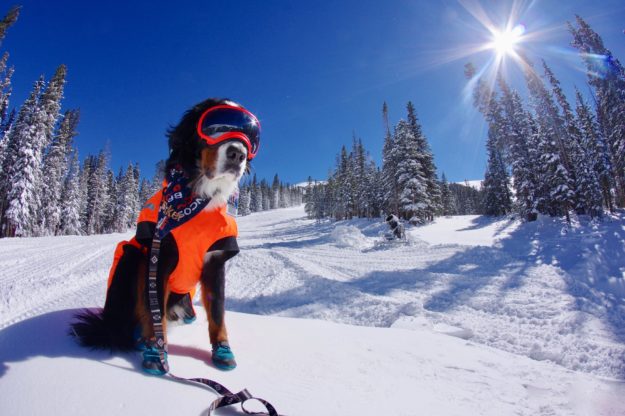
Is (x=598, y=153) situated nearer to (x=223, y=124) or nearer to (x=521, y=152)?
(x=521, y=152)

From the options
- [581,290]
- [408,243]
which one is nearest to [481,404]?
[581,290]

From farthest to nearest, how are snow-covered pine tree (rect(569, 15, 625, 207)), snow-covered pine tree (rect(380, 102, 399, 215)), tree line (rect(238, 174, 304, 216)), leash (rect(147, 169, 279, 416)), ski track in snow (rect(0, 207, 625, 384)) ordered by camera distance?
1. tree line (rect(238, 174, 304, 216))
2. snow-covered pine tree (rect(380, 102, 399, 215))
3. snow-covered pine tree (rect(569, 15, 625, 207))
4. ski track in snow (rect(0, 207, 625, 384))
5. leash (rect(147, 169, 279, 416))

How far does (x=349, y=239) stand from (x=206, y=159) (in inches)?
545

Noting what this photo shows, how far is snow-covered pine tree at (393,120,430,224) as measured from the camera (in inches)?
1102

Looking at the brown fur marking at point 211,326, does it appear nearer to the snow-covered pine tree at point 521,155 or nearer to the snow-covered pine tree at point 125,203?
the snow-covered pine tree at point 521,155

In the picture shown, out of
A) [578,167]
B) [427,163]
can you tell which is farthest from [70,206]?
[578,167]

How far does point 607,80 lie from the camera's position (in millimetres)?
21969

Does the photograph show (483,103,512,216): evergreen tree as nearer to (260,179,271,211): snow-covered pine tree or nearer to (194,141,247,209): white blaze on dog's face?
(194,141,247,209): white blaze on dog's face

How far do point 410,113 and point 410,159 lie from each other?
299 inches

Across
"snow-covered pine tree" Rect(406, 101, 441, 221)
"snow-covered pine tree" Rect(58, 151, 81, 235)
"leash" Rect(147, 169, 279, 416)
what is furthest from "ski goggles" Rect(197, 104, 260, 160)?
"snow-covered pine tree" Rect(58, 151, 81, 235)

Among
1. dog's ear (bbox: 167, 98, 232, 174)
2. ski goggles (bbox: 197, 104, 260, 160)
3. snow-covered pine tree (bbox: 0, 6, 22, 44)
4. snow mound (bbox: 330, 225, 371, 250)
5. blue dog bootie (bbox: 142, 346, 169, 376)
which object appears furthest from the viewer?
snow-covered pine tree (bbox: 0, 6, 22, 44)

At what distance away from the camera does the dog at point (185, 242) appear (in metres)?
1.69

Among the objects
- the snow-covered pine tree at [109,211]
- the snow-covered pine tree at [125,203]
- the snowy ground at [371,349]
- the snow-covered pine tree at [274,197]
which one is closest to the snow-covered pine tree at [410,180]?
the snowy ground at [371,349]

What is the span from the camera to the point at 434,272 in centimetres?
748
